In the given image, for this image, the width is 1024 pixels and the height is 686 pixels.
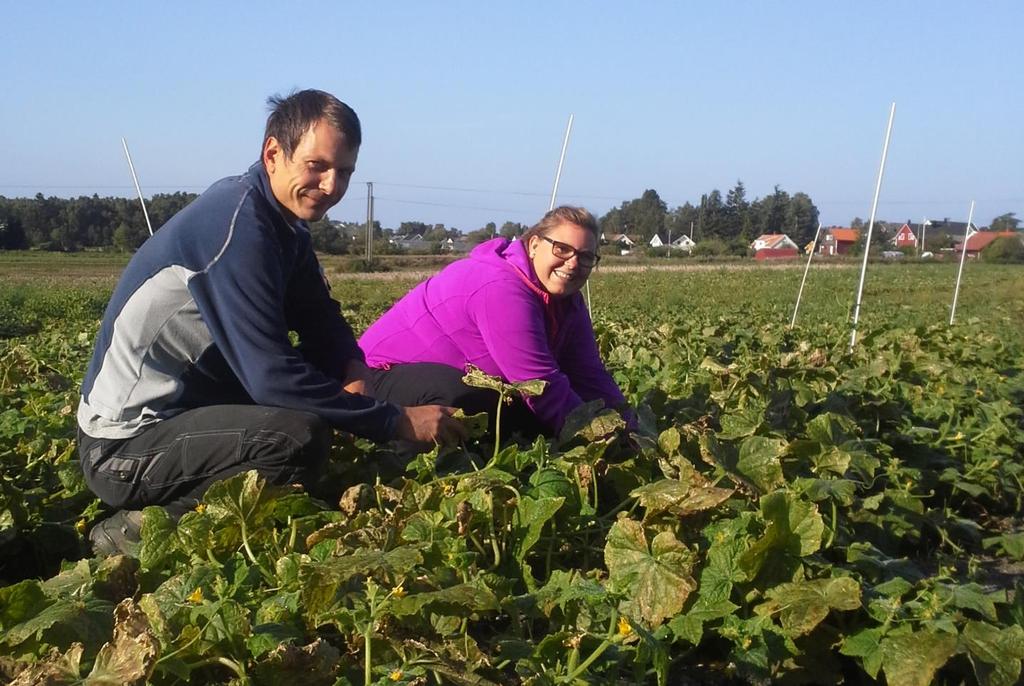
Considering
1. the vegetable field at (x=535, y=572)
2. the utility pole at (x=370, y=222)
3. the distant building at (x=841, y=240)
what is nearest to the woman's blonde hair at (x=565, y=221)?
the vegetable field at (x=535, y=572)

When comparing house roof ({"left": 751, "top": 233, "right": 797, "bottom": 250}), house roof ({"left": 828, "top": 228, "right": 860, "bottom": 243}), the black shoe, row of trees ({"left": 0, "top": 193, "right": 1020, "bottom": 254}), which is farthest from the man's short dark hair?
house roof ({"left": 828, "top": 228, "right": 860, "bottom": 243})

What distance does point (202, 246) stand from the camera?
9.29 ft

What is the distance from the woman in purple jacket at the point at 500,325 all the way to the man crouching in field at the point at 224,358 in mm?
556

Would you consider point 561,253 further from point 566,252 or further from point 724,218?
point 724,218

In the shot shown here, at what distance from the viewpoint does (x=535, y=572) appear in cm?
269

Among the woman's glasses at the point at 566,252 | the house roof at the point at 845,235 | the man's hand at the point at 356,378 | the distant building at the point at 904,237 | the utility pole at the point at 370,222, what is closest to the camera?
the man's hand at the point at 356,378

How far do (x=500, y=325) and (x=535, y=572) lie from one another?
113 centimetres

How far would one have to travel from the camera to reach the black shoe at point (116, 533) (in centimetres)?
288

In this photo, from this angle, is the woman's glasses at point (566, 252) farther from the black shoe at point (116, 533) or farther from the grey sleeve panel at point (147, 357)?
the black shoe at point (116, 533)

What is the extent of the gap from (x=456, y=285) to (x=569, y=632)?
1963mm

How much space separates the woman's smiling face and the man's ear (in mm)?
1064

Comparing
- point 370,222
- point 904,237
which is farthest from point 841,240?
point 370,222

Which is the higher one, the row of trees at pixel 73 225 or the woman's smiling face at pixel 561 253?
the woman's smiling face at pixel 561 253

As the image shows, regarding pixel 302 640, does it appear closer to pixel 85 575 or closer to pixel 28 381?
pixel 85 575
